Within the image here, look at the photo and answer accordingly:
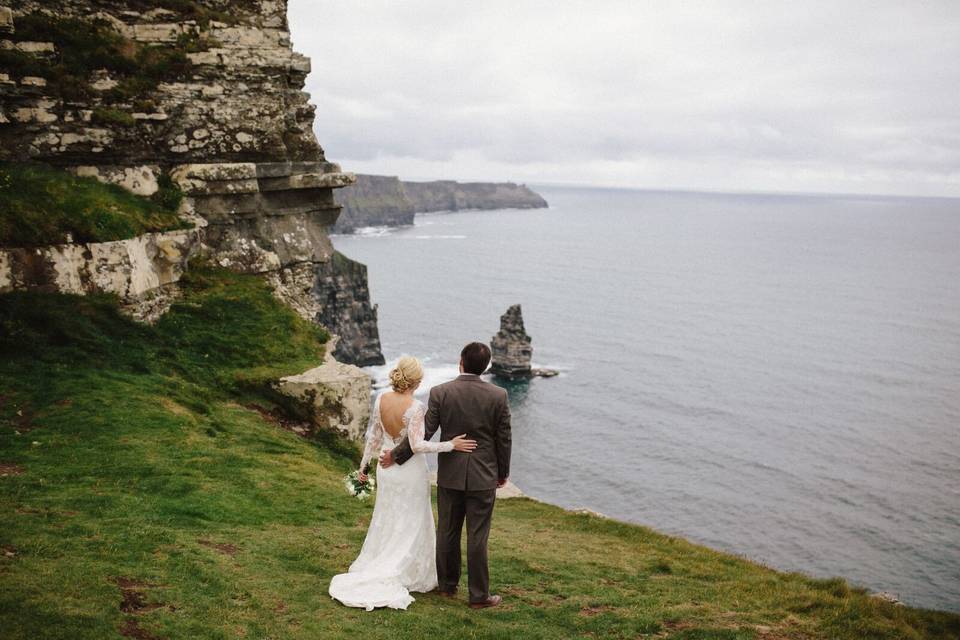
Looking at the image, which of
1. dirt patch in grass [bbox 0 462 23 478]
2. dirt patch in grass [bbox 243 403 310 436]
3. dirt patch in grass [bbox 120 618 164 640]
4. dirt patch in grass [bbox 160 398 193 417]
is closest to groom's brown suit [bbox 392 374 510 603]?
dirt patch in grass [bbox 120 618 164 640]

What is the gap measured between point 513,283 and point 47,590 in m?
148

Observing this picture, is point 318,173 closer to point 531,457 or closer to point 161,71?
point 161,71

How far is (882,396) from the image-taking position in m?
84.2

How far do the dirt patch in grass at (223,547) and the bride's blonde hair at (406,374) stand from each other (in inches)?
145

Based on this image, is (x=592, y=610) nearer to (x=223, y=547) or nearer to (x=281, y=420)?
(x=223, y=547)

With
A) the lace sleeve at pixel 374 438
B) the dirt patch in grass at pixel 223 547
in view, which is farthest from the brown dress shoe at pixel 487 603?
the dirt patch in grass at pixel 223 547

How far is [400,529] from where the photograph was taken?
905 cm

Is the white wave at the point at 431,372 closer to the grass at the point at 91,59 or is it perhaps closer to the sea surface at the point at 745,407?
the sea surface at the point at 745,407

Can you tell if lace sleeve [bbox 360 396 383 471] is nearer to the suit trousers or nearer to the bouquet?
the bouquet

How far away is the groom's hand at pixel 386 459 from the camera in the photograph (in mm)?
8977

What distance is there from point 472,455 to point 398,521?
140 centimetres

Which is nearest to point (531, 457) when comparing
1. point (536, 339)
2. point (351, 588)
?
point (536, 339)

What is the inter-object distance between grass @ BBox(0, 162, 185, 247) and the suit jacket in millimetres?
12675

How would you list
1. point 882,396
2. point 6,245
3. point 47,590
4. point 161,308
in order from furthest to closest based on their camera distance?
point 882,396 < point 161,308 < point 6,245 < point 47,590
